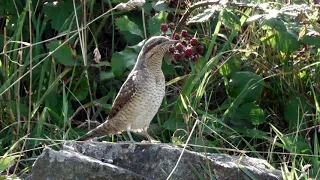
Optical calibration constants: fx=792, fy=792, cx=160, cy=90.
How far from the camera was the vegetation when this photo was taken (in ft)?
16.8

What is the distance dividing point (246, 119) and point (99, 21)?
5.18 ft

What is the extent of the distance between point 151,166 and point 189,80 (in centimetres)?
125

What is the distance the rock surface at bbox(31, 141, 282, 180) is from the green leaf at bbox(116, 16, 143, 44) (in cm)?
144

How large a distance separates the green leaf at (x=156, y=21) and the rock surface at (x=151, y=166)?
4.52 ft

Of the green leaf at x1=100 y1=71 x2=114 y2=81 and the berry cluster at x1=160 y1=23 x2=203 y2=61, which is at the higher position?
the berry cluster at x1=160 y1=23 x2=203 y2=61

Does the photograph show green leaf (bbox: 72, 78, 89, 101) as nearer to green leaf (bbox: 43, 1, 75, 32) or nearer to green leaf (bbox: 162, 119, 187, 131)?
green leaf (bbox: 43, 1, 75, 32)

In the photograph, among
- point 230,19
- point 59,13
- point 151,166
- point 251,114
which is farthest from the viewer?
point 59,13

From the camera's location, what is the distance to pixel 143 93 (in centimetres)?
461

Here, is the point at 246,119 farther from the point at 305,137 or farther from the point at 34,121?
the point at 34,121

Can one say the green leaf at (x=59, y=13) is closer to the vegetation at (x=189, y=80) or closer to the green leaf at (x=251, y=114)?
the vegetation at (x=189, y=80)

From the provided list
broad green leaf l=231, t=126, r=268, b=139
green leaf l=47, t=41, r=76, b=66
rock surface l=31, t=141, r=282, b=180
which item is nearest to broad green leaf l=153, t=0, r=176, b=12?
green leaf l=47, t=41, r=76, b=66

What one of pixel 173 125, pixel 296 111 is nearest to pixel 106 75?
pixel 173 125

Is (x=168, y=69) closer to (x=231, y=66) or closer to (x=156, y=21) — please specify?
(x=156, y=21)

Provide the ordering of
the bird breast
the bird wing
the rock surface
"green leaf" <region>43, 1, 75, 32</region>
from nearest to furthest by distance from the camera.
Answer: the rock surface < the bird breast < the bird wing < "green leaf" <region>43, 1, 75, 32</region>
